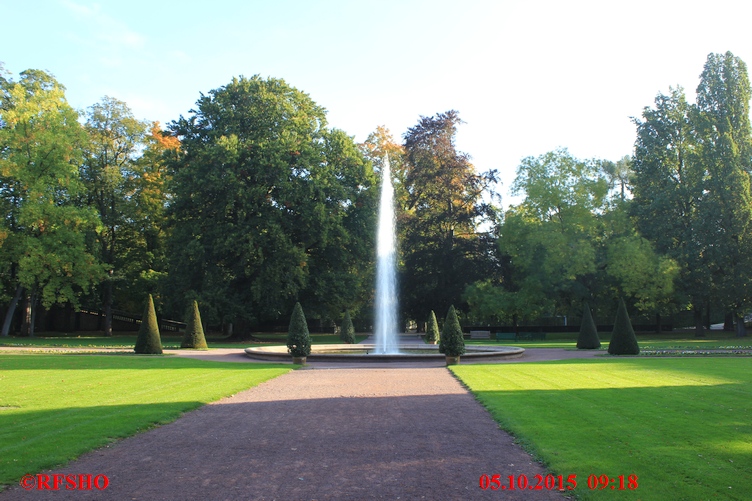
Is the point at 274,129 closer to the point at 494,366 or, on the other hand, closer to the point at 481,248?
the point at 481,248

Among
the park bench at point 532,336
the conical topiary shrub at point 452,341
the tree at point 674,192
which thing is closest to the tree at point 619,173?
the tree at point 674,192

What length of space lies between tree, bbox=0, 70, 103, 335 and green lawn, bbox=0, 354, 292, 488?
19692 millimetres

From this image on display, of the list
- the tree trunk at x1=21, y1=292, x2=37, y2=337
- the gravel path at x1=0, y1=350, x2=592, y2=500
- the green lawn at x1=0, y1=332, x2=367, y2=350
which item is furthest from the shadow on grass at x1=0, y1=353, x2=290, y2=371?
the tree trunk at x1=21, y1=292, x2=37, y2=337

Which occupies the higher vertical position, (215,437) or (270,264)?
(270,264)

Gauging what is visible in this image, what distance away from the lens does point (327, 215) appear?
1594 inches

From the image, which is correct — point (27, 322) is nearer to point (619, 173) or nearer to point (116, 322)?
point (116, 322)

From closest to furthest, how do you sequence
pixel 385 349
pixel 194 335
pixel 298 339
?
1. pixel 298 339
2. pixel 385 349
3. pixel 194 335

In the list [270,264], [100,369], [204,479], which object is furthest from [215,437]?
[270,264]

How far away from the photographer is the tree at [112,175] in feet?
153

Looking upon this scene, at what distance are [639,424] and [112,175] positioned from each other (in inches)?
1801

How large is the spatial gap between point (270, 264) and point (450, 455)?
31.9 metres

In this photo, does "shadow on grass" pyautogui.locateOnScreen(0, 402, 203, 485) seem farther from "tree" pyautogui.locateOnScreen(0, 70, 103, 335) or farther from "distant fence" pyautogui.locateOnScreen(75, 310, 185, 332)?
"distant fence" pyautogui.locateOnScreen(75, 310, 185, 332)

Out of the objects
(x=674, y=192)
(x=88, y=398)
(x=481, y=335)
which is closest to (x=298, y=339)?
(x=88, y=398)

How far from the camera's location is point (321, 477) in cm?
673
